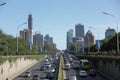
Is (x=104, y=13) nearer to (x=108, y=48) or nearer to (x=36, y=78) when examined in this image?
(x=36, y=78)

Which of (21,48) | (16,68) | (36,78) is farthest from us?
→ (21,48)

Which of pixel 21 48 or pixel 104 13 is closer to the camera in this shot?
pixel 104 13

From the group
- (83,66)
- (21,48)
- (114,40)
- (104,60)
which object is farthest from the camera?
(21,48)

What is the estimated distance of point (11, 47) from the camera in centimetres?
14462

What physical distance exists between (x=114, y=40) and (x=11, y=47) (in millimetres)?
51261

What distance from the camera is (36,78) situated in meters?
A: 50.9

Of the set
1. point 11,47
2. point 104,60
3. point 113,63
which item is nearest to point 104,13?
point 113,63

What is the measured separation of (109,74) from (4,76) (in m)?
17.9

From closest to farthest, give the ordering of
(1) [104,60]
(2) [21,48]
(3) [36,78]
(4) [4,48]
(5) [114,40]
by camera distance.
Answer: (3) [36,78]
(1) [104,60]
(5) [114,40]
(4) [4,48]
(2) [21,48]

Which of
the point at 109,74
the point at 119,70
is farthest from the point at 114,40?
the point at 119,70

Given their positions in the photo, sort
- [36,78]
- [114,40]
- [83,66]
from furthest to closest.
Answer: [114,40] → [83,66] → [36,78]

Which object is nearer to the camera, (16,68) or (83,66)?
(16,68)

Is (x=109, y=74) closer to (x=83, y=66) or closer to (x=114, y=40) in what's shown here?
(x=83, y=66)

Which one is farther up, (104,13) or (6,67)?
(104,13)
